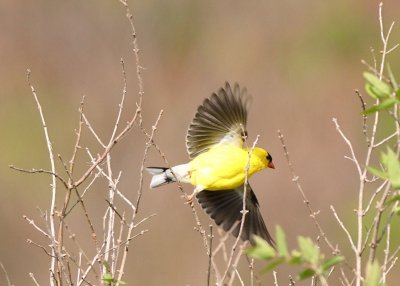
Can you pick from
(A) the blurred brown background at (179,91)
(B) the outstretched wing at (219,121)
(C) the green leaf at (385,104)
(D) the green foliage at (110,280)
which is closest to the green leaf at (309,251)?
(C) the green leaf at (385,104)

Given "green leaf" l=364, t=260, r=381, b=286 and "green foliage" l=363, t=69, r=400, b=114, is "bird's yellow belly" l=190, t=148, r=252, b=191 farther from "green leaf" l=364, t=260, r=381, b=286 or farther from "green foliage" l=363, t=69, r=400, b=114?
"green leaf" l=364, t=260, r=381, b=286

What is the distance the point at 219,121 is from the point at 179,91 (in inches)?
301

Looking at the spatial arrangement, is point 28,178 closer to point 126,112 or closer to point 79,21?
point 126,112

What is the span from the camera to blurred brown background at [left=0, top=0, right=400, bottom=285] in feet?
34.5

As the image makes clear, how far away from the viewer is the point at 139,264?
10172 millimetres

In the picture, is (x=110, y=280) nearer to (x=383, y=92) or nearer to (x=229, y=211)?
(x=383, y=92)

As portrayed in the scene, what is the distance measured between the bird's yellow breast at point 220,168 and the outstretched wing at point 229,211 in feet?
1.53

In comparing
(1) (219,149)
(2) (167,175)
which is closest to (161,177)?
(2) (167,175)

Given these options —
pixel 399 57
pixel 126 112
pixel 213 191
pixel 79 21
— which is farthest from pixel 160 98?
pixel 213 191

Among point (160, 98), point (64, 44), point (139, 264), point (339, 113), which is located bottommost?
point (139, 264)

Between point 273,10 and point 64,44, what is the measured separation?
2825 mm

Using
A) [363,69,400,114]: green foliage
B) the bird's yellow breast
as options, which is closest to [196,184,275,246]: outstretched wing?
the bird's yellow breast

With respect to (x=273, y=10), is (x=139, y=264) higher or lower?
lower

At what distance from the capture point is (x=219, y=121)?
17.0ft
